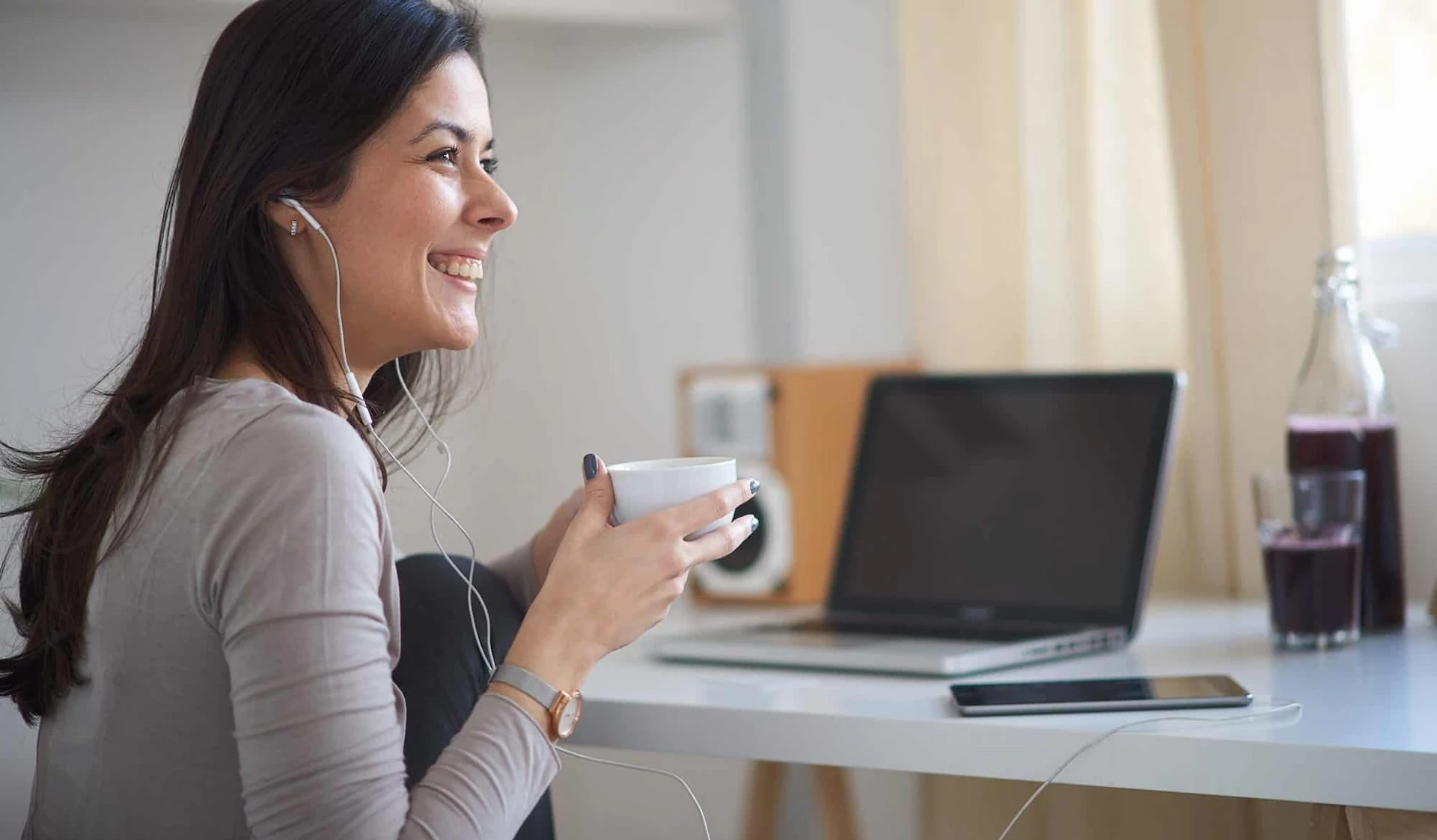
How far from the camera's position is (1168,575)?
1710 millimetres

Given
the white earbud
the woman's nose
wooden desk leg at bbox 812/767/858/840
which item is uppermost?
the woman's nose

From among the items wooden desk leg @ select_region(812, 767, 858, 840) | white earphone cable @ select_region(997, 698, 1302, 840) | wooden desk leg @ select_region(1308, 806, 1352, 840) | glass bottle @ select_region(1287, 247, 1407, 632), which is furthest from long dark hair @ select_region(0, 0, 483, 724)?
glass bottle @ select_region(1287, 247, 1407, 632)

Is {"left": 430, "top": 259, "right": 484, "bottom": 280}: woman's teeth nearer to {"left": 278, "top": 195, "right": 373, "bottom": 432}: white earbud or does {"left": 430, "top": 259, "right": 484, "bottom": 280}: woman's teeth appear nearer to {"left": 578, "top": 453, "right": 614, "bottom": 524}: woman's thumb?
{"left": 278, "top": 195, "right": 373, "bottom": 432}: white earbud

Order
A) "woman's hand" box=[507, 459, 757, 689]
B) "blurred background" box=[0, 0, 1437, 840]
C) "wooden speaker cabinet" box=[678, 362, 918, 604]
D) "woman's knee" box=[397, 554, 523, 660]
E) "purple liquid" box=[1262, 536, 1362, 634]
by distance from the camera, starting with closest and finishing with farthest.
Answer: "woman's hand" box=[507, 459, 757, 689], "woman's knee" box=[397, 554, 523, 660], "purple liquid" box=[1262, 536, 1362, 634], "blurred background" box=[0, 0, 1437, 840], "wooden speaker cabinet" box=[678, 362, 918, 604]

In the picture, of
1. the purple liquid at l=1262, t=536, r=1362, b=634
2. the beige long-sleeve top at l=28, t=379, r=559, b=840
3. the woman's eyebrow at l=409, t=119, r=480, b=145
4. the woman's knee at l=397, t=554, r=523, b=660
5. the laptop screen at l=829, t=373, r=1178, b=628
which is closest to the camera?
the beige long-sleeve top at l=28, t=379, r=559, b=840

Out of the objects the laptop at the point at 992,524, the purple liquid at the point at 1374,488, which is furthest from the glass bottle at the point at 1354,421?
the laptop at the point at 992,524

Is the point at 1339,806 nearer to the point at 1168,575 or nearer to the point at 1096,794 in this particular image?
the point at 1096,794

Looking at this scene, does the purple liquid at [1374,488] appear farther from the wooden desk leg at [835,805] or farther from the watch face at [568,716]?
the watch face at [568,716]

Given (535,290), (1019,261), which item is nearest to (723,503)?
(1019,261)

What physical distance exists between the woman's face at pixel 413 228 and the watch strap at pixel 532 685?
0.28m

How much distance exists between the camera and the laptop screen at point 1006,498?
1.43 meters

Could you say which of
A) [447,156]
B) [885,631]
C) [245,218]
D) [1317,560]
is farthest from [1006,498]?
[245,218]

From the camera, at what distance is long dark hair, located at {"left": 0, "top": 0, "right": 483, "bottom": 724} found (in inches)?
37.6

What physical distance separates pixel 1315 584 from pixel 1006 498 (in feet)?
1.10
